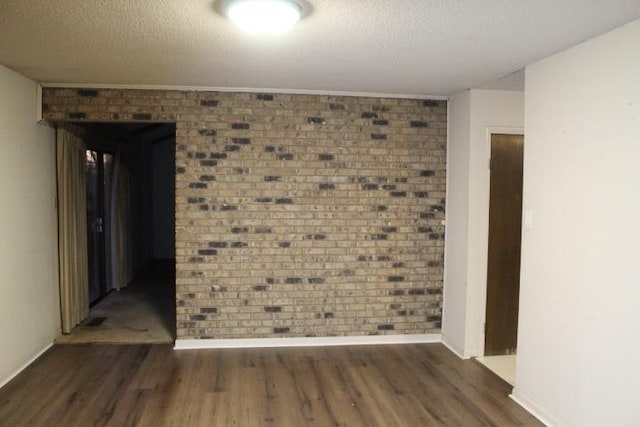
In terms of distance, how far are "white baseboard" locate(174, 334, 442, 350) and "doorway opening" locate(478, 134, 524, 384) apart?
2.00ft

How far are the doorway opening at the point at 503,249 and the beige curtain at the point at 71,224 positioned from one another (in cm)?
403

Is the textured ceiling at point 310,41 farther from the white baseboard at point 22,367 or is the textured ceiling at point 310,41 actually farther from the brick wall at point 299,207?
the white baseboard at point 22,367

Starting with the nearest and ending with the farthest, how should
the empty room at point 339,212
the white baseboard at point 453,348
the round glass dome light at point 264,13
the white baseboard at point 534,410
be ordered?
1. the round glass dome light at point 264,13
2. the empty room at point 339,212
3. the white baseboard at point 534,410
4. the white baseboard at point 453,348

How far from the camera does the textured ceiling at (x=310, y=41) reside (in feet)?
7.07

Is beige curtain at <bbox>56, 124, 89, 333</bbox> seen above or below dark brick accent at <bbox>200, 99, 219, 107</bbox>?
below

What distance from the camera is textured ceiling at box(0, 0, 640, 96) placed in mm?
2156

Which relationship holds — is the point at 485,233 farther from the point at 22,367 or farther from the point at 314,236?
the point at 22,367

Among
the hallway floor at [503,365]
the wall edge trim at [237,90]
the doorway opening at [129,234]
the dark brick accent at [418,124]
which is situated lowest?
the hallway floor at [503,365]

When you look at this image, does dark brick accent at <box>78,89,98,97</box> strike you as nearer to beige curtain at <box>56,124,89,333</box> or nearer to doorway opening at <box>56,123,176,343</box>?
beige curtain at <box>56,124,89,333</box>

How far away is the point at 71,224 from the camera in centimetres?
443

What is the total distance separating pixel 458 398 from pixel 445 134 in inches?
95.1

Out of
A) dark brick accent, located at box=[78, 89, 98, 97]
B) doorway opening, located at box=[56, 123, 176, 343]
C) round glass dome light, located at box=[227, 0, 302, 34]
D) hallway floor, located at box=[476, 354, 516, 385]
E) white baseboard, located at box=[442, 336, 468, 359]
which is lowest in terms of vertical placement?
hallway floor, located at box=[476, 354, 516, 385]

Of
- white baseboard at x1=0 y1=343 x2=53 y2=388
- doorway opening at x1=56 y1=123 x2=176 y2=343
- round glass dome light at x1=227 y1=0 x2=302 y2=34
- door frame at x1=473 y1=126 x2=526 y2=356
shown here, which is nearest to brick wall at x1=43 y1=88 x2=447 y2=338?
door frame at x1=473 y1=126 x2=526 y2=356

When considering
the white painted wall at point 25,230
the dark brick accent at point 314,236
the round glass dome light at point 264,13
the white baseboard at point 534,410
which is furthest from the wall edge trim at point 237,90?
the white baseboard at point 534,410
